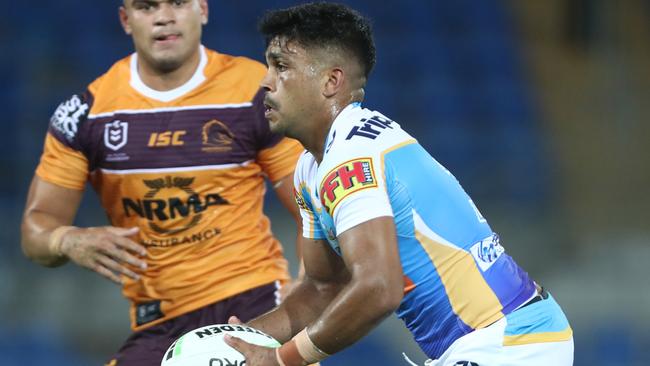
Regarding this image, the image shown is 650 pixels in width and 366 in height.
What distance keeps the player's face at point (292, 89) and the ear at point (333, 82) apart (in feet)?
0.08

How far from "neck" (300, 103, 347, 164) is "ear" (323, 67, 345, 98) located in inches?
1.8

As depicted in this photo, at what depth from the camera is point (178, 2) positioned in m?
4.58

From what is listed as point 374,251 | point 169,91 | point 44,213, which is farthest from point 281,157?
point 374,251

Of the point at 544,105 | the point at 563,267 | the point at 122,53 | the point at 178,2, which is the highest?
the point at 178,2

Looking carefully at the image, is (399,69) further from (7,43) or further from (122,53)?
(7,43)

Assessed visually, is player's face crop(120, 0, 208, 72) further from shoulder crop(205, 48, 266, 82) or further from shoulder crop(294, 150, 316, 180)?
shoulder crop(294, 150, 316, 180)

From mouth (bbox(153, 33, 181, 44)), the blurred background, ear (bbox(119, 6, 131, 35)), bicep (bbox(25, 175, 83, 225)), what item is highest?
ear (bbox(119, 6, 131, 35))

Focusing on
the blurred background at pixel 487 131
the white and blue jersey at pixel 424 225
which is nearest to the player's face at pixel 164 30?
the white and blue jersey at pixel 424 225

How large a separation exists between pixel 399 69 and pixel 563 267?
2888 mm

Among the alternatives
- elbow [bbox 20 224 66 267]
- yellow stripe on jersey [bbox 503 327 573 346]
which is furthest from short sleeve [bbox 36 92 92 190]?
yellow stripe on jersey [bbox 503 327 573 346]

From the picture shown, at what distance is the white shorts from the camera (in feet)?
10.9

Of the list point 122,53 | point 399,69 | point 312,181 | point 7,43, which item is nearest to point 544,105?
point 399,69

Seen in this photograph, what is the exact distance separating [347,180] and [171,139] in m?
1.52

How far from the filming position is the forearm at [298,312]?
3.79 m
